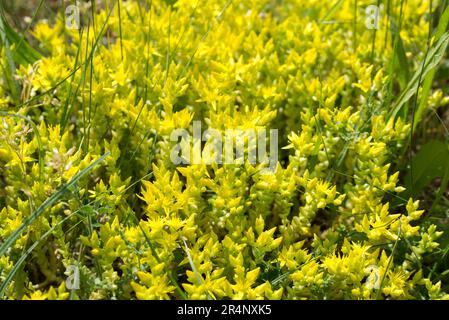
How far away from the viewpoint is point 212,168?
2322 millimetres

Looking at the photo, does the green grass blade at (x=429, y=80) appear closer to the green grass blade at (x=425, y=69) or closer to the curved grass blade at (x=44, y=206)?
the green grass blade at (x=425, y=69)

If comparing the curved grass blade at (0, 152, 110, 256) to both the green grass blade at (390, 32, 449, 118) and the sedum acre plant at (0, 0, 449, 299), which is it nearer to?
the sedum acre plant at (0, 0, 449, 299)

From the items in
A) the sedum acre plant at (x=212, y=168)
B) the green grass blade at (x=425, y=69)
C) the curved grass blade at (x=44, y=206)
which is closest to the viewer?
the curved grass blade at (x=44, y=206)

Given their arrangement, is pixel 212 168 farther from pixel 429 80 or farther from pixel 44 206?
pixel 429 80

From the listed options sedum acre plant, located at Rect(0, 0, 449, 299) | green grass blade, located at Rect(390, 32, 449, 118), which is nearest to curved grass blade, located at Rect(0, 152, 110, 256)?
sedum acre plant, located at Rect(0, 0, 449, 299)

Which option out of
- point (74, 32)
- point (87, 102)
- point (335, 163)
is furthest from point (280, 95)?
point (74, 32)

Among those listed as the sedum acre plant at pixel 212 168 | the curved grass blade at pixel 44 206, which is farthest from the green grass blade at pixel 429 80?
the curved grass blade at pixel 44 206

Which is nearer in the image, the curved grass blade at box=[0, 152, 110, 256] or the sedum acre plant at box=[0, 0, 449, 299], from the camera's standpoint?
the curved grass blade at box=[0, 152, 110, 256]

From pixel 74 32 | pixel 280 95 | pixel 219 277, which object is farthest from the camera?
pixel 74 32

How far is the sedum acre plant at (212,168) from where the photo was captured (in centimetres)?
191

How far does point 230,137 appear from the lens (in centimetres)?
211

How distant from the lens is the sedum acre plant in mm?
1911
